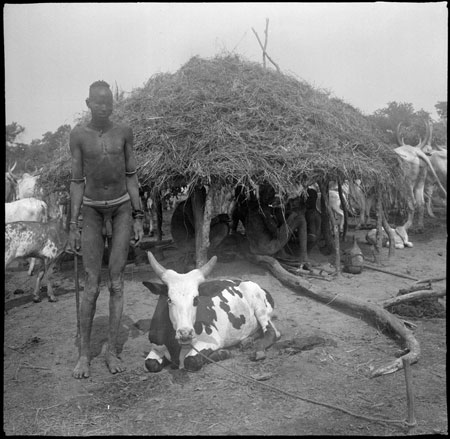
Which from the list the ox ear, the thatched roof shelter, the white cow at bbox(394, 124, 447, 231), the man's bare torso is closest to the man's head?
the man's bare torso

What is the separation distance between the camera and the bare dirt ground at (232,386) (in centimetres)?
371

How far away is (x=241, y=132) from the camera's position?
8.76 m

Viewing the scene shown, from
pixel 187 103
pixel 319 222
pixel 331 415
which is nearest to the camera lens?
pixel 331 415

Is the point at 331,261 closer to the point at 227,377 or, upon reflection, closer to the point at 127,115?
the point at 127,115

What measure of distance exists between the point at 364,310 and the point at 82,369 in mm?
3846

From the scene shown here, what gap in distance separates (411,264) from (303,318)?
4.66 meters

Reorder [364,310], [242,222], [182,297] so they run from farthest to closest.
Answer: [242,222] < [364,310] < [182,297]

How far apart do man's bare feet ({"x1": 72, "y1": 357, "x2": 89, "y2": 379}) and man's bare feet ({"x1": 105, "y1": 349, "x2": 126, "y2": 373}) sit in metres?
0.21

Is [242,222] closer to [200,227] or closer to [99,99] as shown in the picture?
[200,227]

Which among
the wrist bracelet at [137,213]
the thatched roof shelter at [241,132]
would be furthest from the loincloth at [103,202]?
the thatched roof shelter at [241,132]

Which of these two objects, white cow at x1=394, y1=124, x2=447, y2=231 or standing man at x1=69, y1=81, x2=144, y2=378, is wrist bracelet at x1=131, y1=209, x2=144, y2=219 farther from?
white cow at x1=394, y1=124, x2=447, y2=231

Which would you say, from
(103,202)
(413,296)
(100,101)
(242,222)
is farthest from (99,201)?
(242,222)

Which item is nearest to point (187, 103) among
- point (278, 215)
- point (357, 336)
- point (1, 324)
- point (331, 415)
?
point (278, 215)

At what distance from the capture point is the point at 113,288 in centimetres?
489
